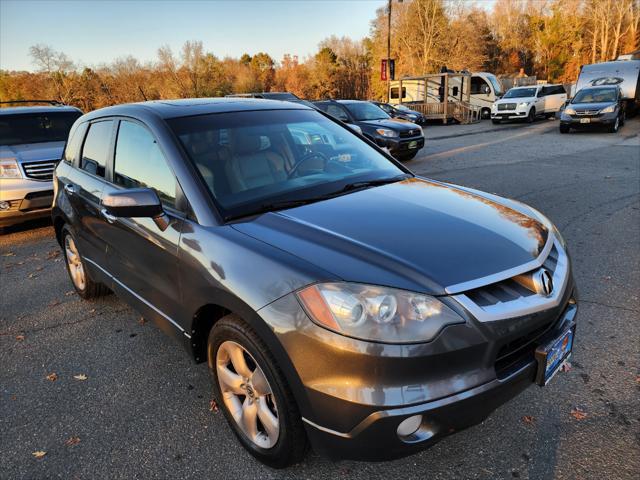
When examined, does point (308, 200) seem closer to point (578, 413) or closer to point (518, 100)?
point (578, 413)

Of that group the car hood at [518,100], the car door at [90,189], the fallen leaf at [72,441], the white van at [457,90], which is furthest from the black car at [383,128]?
the white van at [457,90]

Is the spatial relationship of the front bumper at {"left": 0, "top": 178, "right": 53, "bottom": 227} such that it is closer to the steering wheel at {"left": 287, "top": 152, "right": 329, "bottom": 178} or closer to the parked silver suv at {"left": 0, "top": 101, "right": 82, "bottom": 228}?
the parked silver suv at {"left": 0, "top": 101, "right": 82, "bottom": 228}

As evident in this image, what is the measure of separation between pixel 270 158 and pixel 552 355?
1.91 meters

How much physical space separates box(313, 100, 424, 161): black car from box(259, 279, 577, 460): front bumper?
996 centimetres

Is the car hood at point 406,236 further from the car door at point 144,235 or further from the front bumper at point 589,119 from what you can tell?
the front bumper at point 589,119

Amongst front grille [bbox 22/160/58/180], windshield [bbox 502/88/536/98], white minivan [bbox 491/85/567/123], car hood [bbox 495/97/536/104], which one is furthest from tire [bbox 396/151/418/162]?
windshield [bbox 502/88/536/98]

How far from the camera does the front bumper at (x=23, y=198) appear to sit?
6410 mm

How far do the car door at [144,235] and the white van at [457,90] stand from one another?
2575 cm

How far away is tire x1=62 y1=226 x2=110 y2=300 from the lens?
416 centimetres

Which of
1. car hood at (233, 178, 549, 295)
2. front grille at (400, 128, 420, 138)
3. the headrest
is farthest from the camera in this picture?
front grille at (400, 128, 420, 138)

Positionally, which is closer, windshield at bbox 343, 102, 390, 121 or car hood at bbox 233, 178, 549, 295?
car hood at bbox 233, 178, 549, 295

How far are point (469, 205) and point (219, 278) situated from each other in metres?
1.50

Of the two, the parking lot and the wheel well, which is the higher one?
the wheel well

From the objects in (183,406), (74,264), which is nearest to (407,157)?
(74,264)
